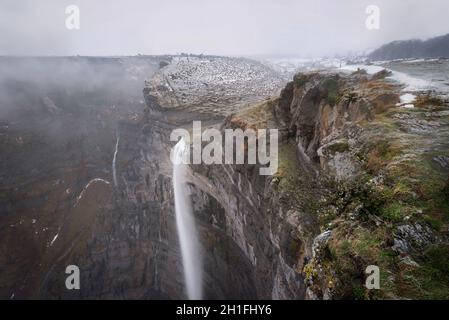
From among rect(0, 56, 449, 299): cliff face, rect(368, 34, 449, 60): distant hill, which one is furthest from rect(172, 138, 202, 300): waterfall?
rect(368, 34, 449, 60): distant hill

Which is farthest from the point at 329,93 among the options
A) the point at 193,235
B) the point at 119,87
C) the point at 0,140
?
the point at 119,87

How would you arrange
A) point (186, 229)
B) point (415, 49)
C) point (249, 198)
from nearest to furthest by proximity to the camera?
1. point (249, 198)
2. point (186, 229)
3. point (415, 49)

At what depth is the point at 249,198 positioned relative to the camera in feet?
64.2

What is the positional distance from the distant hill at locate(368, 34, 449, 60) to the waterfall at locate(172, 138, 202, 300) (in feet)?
120

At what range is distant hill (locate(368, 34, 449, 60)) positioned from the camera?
41.3 meters

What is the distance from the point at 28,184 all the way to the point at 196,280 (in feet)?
102

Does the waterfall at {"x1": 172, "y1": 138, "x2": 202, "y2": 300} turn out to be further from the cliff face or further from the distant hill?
the distant hill

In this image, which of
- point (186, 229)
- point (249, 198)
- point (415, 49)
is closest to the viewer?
point (249, 198)

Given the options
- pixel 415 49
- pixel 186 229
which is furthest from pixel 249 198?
pixel 415 49

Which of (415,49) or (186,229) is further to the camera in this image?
(415,49)

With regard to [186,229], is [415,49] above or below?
above

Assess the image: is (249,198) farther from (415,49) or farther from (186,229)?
(415,49)

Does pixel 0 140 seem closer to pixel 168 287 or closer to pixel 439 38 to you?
pixel 168 287

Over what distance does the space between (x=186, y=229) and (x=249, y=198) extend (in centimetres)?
1617
